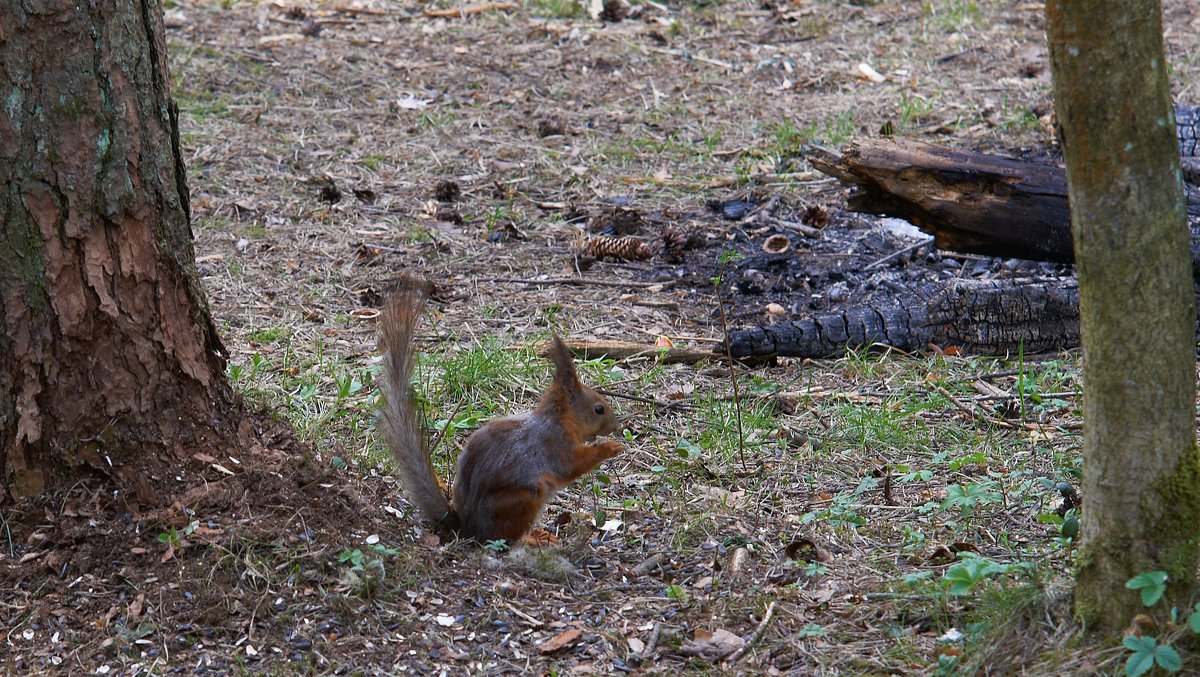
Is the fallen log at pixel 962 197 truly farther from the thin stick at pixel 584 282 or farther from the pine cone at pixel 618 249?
the pine cone at pixel 618 249

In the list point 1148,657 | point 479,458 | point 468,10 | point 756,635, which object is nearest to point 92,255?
point 479,458

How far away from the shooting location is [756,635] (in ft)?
8.64

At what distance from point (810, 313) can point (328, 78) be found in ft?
14.7

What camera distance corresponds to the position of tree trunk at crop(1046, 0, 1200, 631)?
200 centimetres

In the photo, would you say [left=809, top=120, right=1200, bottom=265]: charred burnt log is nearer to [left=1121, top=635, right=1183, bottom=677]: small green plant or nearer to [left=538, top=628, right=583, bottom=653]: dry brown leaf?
[left=538, top=628, right=583, bottom=653]: dry brown leaf

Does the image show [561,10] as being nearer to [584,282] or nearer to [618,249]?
[618,249]

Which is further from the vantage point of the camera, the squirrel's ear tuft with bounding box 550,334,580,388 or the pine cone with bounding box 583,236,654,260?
the pine cone with bounding box 583,236,654,260

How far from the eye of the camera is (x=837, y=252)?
5.63 metres

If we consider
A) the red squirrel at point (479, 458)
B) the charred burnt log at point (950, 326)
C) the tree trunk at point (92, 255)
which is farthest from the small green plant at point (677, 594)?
the charred burnt log at point (950, 326)

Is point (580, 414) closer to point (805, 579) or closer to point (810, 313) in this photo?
point (805, 579)

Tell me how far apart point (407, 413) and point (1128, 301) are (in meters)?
1.78

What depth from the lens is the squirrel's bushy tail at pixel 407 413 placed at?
3016mm

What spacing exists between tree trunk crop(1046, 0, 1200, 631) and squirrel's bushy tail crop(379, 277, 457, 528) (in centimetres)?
160

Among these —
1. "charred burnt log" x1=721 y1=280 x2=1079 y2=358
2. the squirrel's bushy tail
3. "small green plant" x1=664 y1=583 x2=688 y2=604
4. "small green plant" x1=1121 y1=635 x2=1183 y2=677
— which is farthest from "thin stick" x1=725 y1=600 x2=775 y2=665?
"charred burnt log" x1=721 y1=280 x2=1079 y2=358
